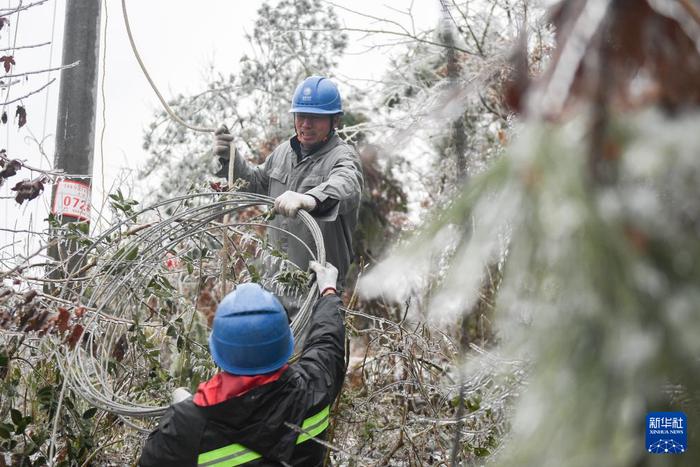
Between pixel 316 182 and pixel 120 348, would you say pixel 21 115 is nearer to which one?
pixel 120 348

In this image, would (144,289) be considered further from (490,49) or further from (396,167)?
(396,167)

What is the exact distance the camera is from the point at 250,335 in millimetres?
2803

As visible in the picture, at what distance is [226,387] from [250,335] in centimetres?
20

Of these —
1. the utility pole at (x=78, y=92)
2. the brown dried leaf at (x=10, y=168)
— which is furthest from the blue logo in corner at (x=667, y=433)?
the utility pole at (x=78, y=92)

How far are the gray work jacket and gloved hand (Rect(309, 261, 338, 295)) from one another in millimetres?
565

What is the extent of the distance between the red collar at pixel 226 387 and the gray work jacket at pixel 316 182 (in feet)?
4.97

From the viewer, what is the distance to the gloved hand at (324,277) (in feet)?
11.7

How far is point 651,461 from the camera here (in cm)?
119

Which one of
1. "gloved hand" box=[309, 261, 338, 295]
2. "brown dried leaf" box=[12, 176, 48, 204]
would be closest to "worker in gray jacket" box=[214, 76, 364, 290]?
"gloved hand" box=[309, 261, 338, 295]

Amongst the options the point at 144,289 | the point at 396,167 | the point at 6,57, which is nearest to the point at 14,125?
the point at 6,57

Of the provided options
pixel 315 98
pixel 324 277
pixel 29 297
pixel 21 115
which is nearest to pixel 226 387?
pixel 324 277

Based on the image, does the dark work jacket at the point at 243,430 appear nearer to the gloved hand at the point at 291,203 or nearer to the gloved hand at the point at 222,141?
the gloved hand at the point at 291,203

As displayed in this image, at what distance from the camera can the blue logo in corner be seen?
1.15 metres

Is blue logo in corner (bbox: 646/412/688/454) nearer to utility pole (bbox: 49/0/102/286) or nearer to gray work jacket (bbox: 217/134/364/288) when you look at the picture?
gray work jacket (bbox: 217/134/364/288)
